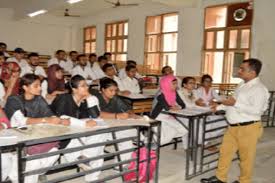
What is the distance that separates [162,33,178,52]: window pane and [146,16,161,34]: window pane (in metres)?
0.47

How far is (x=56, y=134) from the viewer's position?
2.20 metres

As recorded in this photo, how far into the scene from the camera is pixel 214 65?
9.32 meters

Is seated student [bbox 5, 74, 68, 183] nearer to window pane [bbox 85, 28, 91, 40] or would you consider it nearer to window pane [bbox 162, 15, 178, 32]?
window pane [bbox 162, 15, 178, 32]

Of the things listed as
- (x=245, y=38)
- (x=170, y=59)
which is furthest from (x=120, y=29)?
(x=245, y=38)

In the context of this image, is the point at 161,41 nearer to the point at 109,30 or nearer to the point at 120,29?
the point at 120,29

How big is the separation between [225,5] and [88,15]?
309 inches

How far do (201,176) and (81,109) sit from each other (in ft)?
5.14

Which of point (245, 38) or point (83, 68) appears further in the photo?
point (245, 38)

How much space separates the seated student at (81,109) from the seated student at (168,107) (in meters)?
1.08

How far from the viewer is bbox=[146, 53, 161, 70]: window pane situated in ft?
36.5

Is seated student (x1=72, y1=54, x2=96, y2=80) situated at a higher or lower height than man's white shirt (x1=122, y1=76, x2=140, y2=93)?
higher

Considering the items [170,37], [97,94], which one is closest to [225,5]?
[170,37]

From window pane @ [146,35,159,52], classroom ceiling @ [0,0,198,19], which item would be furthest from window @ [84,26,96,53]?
window pane @ [146,35,159,52]

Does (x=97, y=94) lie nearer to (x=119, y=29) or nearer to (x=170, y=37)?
(x=170, y=37)
